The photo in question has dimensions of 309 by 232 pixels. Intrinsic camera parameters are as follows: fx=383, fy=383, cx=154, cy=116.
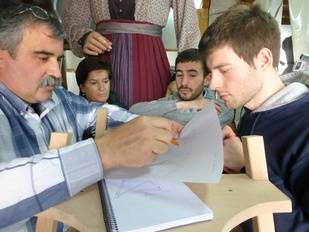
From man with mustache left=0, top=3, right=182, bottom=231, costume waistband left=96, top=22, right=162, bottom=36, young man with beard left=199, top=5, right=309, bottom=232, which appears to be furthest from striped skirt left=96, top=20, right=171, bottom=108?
young man with beard left=199, top=5, right=309, bottom=232

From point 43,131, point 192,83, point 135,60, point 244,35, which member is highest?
point 244,35

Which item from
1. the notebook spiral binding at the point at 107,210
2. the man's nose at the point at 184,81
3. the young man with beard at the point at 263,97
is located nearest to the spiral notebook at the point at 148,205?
the notebook spiral binding at the point at 107,210

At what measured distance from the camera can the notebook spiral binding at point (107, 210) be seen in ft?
1.66

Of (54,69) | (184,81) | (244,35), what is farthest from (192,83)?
(54,69)

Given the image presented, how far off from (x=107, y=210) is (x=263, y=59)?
0.71 metres

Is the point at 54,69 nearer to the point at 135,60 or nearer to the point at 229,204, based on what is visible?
the point at 135,60

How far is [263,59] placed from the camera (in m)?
1.08

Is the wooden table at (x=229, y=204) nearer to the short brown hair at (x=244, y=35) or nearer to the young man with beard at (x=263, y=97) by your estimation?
the young man with beard at (x=263, y=97)

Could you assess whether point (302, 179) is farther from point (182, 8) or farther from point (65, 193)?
point (182, 8)

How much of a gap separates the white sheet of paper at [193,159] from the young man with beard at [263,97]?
228 millimetres

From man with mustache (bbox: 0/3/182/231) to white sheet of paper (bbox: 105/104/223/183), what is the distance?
0.04m

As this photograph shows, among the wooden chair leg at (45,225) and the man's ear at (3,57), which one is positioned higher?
the man's ear at (3,57)

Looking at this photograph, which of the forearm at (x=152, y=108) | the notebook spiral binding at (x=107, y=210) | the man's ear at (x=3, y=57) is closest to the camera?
the notebook spiral binding at (x=107, y=210)

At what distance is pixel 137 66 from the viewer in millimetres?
1481
